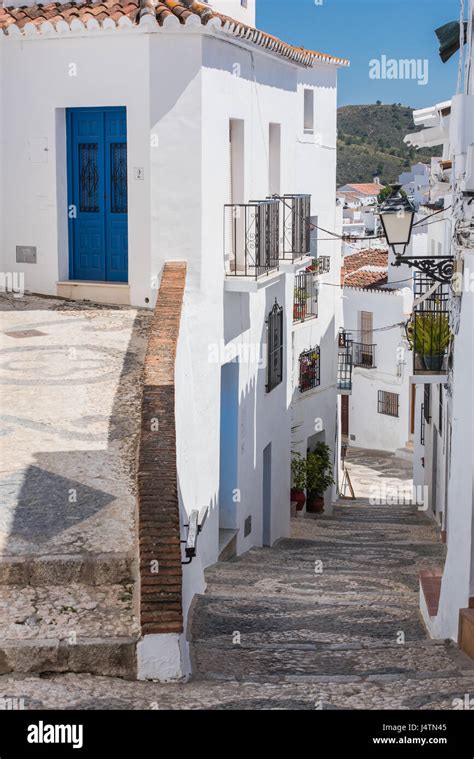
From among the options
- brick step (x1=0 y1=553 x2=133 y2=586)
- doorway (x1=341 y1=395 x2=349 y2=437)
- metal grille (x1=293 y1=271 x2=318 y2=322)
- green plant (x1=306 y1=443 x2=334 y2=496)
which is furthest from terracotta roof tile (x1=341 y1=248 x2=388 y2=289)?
brick step (x1=0 y1=553 x2=133 y2=586)

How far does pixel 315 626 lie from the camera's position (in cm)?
873

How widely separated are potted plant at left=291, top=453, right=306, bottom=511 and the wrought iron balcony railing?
808cm

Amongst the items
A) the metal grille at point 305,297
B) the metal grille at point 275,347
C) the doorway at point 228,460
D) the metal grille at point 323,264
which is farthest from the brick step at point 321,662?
the metal grille at point 323,264

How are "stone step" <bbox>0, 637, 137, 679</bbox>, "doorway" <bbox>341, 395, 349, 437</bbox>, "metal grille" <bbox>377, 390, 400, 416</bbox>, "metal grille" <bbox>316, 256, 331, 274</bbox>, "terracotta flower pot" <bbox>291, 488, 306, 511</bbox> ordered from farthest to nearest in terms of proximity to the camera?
"doorway" <bbox>341, 395, 349, 437</bbox>
"metal grille" <bbox>377, 390, 400, 416</bbox>
"metal grille" <bbox>316, 256, 331, 274</bbox>
"terracotta flower pot" <bbox>291, 488, 306, 511</bbox>
"stone step" <bbox>0, 637, 137, 679</bbox>

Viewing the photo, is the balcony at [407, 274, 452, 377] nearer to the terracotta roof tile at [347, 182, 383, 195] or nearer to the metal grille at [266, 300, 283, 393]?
the metal grille at [266, 300, 283, 393]

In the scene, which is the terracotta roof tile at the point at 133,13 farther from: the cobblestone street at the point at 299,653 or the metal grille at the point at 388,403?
the metal grille at the point at 388,403

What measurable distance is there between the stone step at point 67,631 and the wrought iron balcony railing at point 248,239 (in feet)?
22.4

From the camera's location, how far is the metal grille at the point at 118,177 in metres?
13.7

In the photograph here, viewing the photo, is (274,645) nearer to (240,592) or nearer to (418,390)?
(240,592)

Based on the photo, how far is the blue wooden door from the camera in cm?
1369

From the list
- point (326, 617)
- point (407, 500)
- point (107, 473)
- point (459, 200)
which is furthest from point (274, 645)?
point (407, 500)

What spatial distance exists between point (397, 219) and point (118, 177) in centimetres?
446

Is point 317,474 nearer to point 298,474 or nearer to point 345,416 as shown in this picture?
point 298,474

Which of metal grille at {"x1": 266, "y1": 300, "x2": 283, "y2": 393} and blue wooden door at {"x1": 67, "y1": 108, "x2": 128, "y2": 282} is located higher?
blue wooden door at {"x1": 67, "y1": 108, "x2": 128, "y2": 282}
